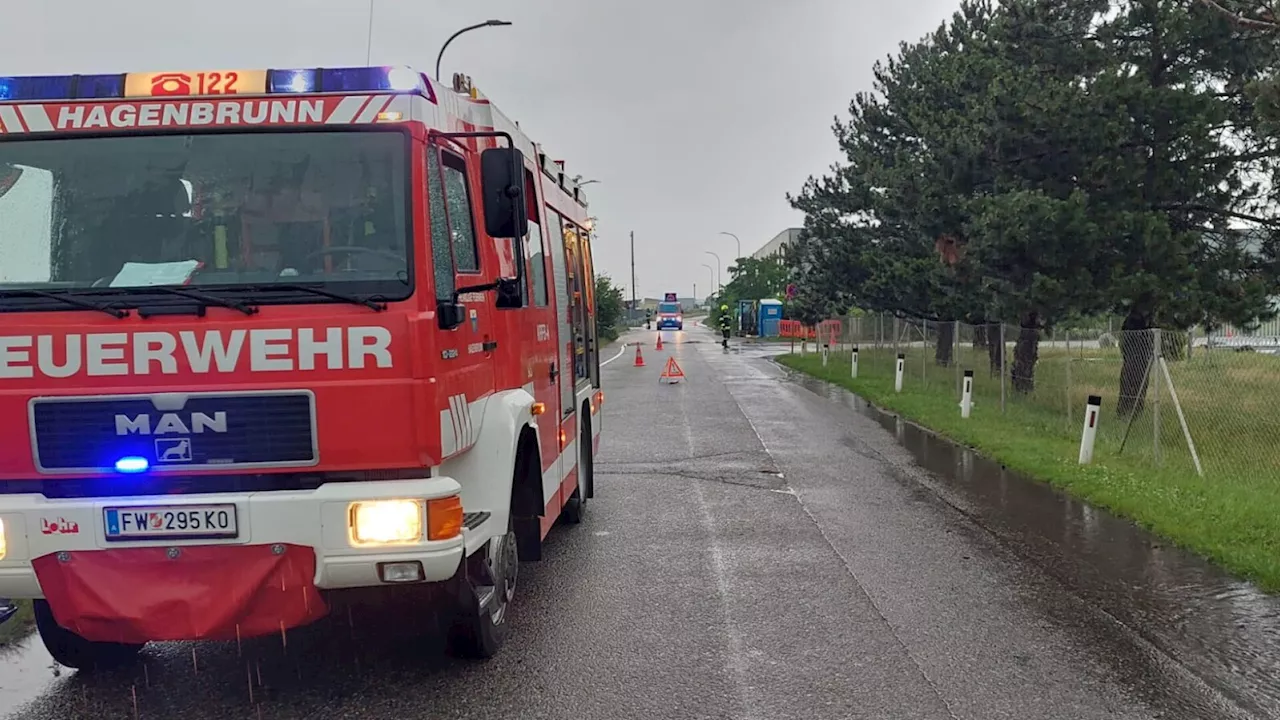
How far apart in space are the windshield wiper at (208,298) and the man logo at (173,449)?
58 centimetres

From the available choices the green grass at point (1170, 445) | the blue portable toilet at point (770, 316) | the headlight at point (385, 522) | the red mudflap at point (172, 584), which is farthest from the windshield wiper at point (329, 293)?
the blue portable toilet at point (770, 316)

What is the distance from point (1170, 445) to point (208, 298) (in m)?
12.2

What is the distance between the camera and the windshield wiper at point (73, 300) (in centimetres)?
414

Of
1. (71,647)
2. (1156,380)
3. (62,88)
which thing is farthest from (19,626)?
(1156,380)

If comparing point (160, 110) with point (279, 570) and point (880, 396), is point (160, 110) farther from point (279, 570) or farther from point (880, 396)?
point (880, 396)

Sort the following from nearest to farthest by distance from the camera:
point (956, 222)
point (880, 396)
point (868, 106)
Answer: point (956, 222) → point (880, 396) → point (868, 106)

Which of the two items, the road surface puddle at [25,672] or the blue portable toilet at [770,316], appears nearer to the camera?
the road surface puddle at [25,672]

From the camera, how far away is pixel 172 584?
13.9ft

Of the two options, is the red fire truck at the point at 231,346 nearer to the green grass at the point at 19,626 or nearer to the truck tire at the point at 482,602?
the truck tire at the point at 482,602

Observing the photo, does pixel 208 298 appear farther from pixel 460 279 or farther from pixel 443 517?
pixel 443 517

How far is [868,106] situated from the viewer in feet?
99.2

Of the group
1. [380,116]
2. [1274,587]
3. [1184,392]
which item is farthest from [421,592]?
[1184,392]

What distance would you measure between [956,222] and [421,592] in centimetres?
1642

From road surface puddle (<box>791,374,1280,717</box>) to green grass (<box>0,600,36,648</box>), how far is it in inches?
248
